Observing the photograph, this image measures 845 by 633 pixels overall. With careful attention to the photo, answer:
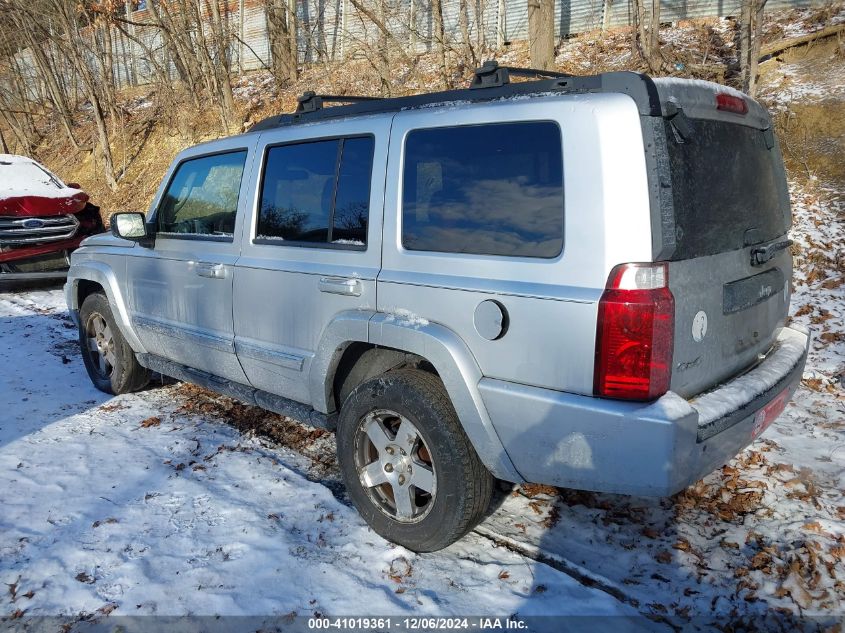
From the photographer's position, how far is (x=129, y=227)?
14.1ft

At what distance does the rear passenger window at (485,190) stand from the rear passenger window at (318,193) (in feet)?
1.08

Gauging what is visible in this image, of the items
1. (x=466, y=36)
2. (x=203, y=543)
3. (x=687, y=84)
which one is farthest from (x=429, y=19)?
(x=203, y=543)

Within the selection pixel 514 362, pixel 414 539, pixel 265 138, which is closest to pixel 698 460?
pixel 514 362

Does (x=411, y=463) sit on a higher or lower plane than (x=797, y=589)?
higher

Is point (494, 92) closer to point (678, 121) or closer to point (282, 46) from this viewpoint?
point (678, 121)

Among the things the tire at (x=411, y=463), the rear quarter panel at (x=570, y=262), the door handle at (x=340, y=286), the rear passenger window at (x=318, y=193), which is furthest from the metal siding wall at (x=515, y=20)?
the tire at (x=411, y=463)

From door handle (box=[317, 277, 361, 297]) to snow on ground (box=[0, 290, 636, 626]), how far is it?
121 centimetres

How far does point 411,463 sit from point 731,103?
2.19m

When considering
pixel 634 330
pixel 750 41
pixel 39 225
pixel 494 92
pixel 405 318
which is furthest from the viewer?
pixel 750 41

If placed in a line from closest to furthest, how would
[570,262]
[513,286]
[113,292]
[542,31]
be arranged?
[570,262] → [513,286] → [113,292] → [542,31]

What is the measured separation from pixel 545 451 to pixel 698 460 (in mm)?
573

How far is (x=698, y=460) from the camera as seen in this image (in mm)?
2268

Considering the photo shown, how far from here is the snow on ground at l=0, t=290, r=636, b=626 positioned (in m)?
2.57

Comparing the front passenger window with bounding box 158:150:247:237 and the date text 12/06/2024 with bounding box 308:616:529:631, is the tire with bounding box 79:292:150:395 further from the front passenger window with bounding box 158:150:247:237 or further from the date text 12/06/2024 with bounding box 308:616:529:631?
the date text 12/06/2024 with bounding box 308:616:529:631
